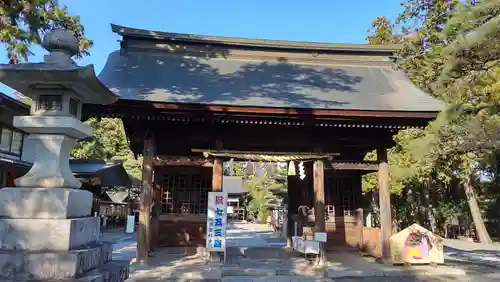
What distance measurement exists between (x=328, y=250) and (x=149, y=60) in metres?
7.74

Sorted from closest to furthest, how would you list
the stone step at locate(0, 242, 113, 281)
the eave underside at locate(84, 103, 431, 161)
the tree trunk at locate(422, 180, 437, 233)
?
the stone step at locate(0, 242, 113, 281) → the eave underside at locate(84, 103, 431, 161) → the tree trunk at locate(422, 180, 437, 233)

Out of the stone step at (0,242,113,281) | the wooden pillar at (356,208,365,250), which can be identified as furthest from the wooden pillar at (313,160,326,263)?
the stone step at (0,242,113,281)

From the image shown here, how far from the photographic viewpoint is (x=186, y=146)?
417 inches

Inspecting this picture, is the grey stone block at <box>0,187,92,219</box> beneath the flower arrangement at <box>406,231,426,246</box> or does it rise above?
above

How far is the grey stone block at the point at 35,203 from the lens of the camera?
349cm

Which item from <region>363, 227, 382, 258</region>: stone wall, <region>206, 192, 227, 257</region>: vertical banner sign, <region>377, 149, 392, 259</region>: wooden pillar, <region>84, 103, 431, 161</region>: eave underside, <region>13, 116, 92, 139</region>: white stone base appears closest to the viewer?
<region>13, 116, 92, 139</region>: white stone base

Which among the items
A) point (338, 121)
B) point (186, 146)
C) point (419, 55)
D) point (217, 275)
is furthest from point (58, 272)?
point (419, 55)

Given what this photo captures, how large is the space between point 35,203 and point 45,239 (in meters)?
0.40

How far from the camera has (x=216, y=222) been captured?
785 cm

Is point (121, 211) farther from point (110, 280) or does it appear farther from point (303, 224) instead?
point (110, 280)

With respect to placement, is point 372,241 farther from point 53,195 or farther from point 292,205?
point 53,195

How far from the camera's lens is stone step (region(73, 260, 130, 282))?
11.0 feet

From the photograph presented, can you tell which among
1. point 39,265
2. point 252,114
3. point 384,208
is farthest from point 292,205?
point 39,265

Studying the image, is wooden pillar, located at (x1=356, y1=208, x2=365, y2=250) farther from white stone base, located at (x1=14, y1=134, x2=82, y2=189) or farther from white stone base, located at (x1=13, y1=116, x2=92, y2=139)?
white stone base, located at (x1=13, y1=116, x2=92, y2=139)
